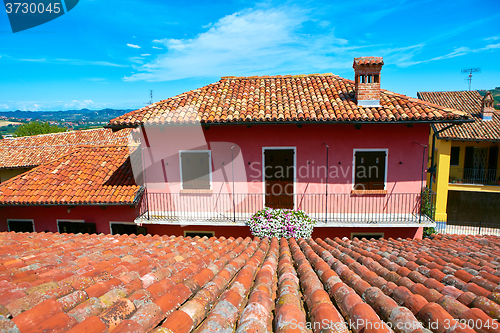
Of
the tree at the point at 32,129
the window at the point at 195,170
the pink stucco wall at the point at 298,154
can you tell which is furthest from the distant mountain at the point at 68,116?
the window at the point at 195,170

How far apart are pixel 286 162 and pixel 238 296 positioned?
720cm

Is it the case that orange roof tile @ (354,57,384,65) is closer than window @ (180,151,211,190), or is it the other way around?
orange roof tile @ (354,57,384,65)

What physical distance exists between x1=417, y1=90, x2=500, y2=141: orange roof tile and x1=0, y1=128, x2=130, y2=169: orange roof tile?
22.7 m

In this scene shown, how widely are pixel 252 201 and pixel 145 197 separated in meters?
4.04

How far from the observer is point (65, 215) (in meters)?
10.1

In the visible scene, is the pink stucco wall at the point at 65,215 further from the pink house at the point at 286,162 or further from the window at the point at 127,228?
the pink house at the point at 286,162

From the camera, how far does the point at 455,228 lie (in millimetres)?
17234

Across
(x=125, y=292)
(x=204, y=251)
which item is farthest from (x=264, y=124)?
(x=125, y=292)

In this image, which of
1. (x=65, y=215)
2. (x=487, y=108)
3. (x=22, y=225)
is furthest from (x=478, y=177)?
(x=22, y=225)

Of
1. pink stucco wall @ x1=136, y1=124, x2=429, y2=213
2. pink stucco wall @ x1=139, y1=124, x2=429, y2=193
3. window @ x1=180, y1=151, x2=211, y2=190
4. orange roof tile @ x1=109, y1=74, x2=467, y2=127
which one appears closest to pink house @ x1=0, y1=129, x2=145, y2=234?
pink stucco wall @ x1=136, y1=124, x2=429, y2=213

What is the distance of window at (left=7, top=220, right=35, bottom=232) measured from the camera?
33.8ft

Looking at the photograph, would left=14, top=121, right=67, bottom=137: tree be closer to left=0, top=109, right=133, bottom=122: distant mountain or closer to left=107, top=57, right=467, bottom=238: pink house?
left=107, top=57, right=467, bottom=238: pink house

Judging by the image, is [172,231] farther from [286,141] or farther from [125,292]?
[125,292]

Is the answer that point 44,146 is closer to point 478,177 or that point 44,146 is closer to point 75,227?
point 75,227
